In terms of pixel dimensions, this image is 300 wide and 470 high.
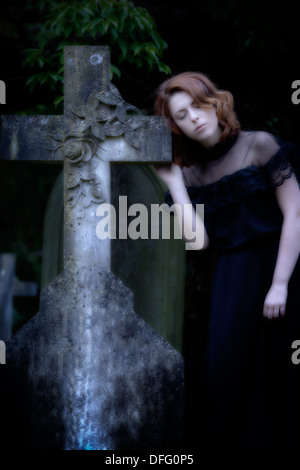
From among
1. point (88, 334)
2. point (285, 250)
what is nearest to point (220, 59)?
point (285, 250)

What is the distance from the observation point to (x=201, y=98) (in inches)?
95.7

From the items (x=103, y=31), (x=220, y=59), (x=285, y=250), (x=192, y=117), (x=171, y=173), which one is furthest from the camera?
(x=220, y=59)

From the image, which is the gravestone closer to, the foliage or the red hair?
→ the red hair

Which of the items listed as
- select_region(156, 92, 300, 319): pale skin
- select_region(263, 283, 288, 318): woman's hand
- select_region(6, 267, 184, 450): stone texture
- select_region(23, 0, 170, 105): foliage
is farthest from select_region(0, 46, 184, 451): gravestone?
select_region(23, 0, 170, 105): foliage

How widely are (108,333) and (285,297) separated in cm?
74

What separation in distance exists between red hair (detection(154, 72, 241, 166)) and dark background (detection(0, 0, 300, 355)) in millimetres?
1205

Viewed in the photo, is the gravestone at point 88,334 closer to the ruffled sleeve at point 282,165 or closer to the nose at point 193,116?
the nose at point 193,116

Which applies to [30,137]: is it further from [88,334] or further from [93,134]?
[88,334]

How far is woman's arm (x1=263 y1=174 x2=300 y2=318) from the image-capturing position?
2.31 m

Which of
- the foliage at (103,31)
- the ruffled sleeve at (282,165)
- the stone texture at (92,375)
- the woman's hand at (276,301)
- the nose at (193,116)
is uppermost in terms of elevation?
the foliage at (103,31)

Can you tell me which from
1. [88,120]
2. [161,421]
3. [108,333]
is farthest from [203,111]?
[161,421]

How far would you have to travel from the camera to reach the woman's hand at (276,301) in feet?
7.60

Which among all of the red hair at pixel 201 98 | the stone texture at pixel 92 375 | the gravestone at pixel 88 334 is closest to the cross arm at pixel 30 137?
the gravestone at pixel 88 334

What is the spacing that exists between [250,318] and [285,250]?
34 cm
